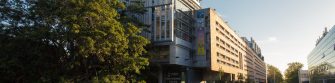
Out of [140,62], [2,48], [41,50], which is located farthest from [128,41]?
[2,48]

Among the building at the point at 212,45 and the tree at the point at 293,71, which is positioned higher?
the building at the point at 212,45

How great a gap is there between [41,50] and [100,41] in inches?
220

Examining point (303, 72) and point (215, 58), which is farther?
point (303, 72)

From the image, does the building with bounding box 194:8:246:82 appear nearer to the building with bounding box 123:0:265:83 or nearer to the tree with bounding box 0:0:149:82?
the building with bounding box 123:0:265:83

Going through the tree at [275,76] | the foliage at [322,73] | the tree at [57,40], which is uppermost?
the tree at [57,40]

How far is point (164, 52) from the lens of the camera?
53.1 m

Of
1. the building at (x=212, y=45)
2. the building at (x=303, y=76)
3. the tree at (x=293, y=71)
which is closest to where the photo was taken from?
the building at (x=212, y=45)

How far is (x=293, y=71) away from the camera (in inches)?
5797

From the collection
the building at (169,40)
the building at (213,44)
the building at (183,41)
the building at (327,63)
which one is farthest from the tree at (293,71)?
the building at (169,40)

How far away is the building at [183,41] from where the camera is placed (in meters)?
52.5

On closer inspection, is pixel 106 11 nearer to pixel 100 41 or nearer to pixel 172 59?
pixel 100 41

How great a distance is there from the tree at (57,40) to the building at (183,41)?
691 inches

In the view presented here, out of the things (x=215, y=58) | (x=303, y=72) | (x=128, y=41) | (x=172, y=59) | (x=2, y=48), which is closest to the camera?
(x=2, y=48)

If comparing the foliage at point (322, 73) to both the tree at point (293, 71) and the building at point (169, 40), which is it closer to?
the tree at point (293, 71)
